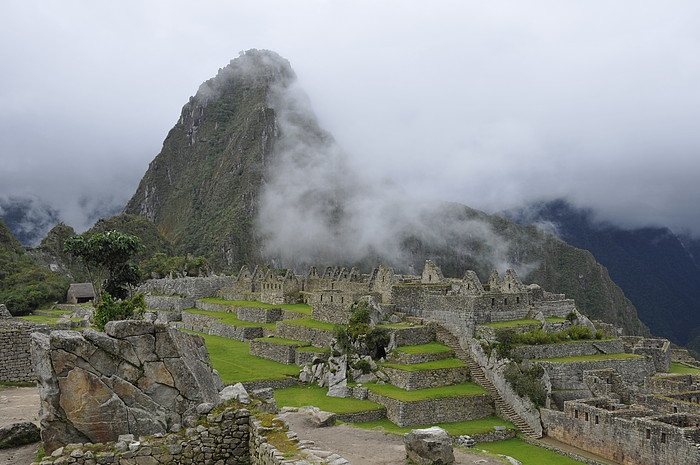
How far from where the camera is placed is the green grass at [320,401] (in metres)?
19.6

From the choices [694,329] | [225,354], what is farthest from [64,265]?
[694,329]

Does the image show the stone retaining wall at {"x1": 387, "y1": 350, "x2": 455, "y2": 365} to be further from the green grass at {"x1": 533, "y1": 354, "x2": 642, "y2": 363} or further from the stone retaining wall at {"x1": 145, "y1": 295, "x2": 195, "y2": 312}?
the stone retaining wall at {"x1": 145, "y1": 295, "x2": 195, "y2": 312}

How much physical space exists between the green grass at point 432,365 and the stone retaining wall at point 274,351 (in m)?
5.27

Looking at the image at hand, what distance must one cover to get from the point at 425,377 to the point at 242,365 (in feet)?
28.6

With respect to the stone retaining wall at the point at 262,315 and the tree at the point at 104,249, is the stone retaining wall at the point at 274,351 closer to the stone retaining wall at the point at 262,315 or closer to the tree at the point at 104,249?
the stone retaining wall at the point at 262,315

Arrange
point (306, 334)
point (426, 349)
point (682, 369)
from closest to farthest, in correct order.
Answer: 1. point (426, 349)
2. point (306, 334)
3. point (682, 369)

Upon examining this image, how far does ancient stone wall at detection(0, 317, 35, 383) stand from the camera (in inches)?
597

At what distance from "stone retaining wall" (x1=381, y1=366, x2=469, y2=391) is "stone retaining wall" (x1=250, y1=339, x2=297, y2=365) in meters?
5.49

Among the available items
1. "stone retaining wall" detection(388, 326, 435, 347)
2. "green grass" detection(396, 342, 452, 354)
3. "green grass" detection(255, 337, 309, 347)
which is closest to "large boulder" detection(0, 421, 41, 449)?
"green grass" detection(396, 342, 452, 354)

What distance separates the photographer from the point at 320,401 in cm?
2070

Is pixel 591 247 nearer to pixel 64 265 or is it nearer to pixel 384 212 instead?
pixel 384 212

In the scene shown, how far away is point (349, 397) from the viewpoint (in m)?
21.7

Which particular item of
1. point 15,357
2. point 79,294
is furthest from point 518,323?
point 79,294

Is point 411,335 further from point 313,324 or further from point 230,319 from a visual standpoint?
point 230,319
